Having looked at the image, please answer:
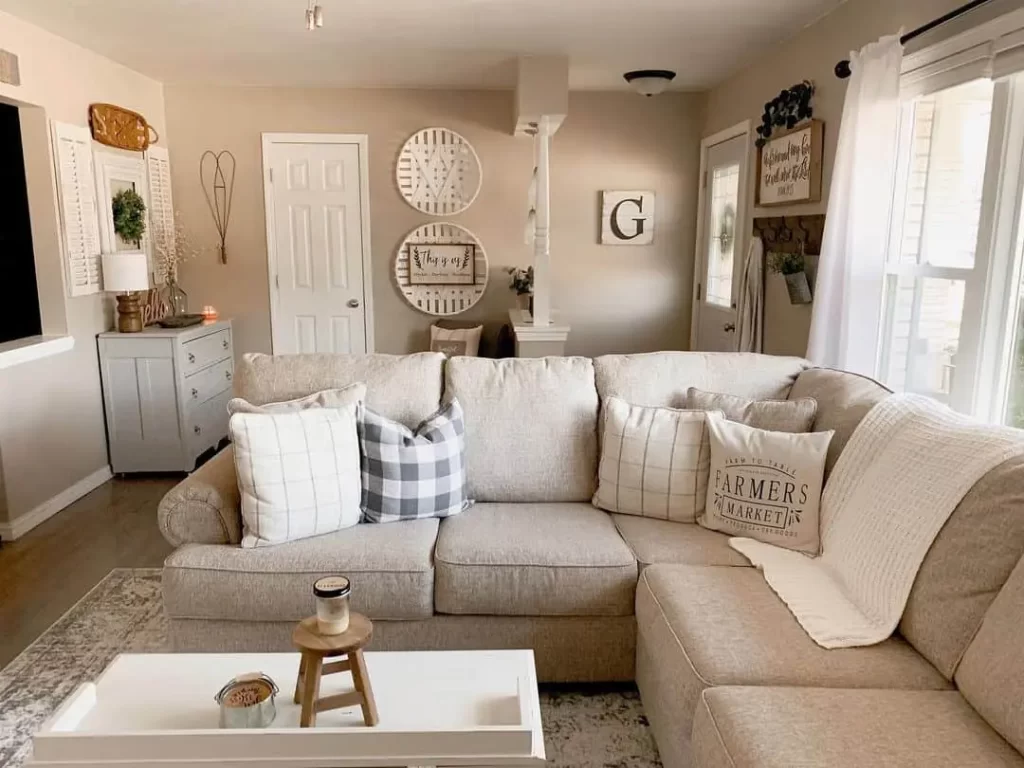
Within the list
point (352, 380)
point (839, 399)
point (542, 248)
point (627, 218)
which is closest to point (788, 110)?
point (542, 248)

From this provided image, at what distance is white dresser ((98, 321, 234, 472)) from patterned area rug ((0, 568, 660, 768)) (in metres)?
1.56

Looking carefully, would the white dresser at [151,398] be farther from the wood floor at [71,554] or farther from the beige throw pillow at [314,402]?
the beige throw pillow at [314,402]

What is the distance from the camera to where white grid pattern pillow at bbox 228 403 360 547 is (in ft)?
7.39

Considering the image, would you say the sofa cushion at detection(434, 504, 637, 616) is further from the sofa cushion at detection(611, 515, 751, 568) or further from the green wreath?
the green wreath

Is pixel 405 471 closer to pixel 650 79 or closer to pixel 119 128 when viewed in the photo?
pixel 650 79

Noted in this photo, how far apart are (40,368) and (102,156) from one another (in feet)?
4.38

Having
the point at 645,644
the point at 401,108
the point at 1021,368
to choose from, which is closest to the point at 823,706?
the point at 645,644

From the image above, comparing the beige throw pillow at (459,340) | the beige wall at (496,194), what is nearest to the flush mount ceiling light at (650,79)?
the beige wall at (496,194)

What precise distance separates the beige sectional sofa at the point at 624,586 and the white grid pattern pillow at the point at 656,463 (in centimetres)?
6

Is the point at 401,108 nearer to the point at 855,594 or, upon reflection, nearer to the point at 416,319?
the point at 416,319

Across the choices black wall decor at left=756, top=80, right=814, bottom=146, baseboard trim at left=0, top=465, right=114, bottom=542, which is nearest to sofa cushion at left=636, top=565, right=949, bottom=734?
black wall decor at left=756, top=80, right=814, bottom=146

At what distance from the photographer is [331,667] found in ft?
5.07

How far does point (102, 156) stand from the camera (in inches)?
169

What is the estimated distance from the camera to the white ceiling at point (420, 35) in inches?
133
